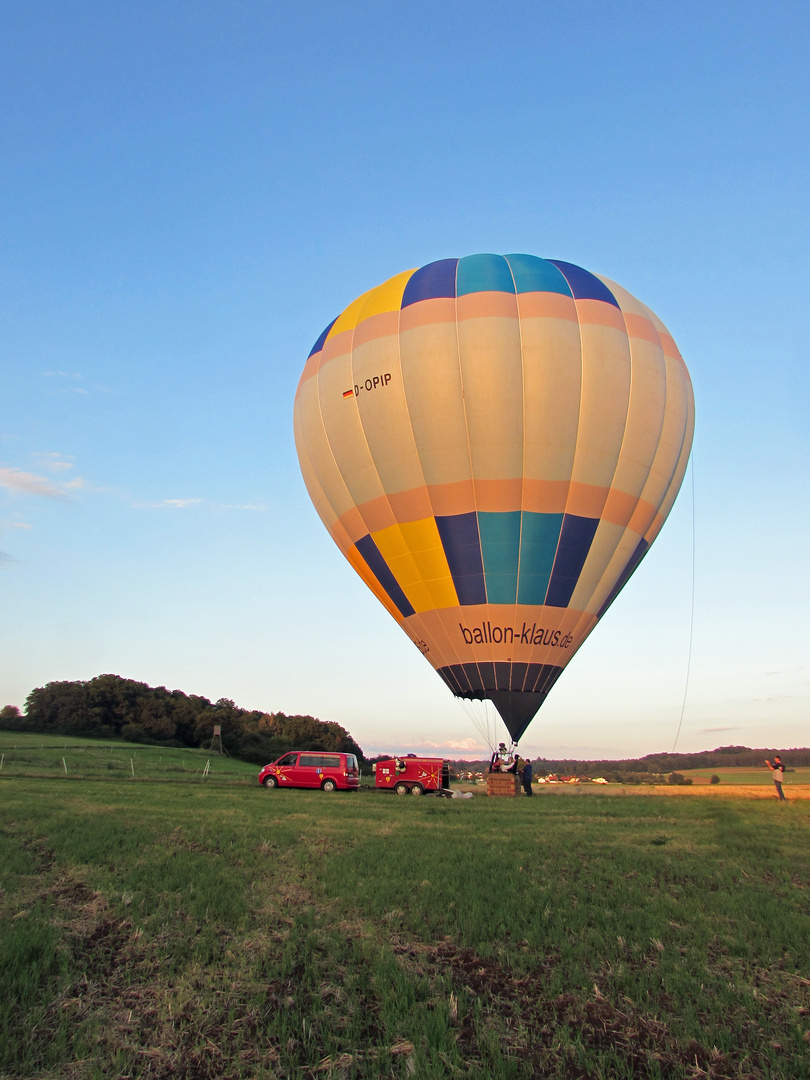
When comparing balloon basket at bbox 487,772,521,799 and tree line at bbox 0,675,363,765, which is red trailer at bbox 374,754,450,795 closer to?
balloon basket at bbox 487,772,521,799

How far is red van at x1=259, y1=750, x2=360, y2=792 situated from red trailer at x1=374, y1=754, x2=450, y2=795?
111 centimetres

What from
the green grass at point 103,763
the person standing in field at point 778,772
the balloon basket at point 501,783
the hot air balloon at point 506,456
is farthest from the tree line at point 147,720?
the person standing in field at point 778,772

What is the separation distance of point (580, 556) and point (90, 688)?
187 ft

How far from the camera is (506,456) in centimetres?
2133

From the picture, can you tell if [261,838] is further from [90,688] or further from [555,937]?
[90,688]

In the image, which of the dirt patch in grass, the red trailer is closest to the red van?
the red trailer

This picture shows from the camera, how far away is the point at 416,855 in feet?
34.1

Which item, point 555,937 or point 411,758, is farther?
point 411,758

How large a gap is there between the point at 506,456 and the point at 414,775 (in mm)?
11877

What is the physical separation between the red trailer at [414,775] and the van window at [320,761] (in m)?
1.74

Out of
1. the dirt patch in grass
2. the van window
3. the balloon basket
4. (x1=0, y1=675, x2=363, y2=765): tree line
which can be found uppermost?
(x1=0, y1=675, x2=363, y2=765): tree line

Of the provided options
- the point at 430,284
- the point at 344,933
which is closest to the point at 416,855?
the point at 344,933

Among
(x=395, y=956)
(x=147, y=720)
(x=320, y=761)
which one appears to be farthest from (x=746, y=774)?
(x=147, y=720)

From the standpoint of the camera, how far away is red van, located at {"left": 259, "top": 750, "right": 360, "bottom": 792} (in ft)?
84.1
